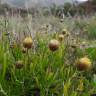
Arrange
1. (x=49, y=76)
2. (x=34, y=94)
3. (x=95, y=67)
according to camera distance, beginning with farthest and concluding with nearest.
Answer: (x=95, y=67), (x=34, y=94), (x=49, y=76)

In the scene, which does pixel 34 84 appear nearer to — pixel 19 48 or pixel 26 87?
→ pixel 26 87

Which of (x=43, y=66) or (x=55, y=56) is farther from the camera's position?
(x=55, y=56)

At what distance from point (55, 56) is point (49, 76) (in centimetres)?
41

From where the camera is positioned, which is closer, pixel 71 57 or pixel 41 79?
pixel 41 79

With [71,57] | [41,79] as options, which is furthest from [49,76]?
[71,57]

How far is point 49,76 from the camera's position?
219 cm

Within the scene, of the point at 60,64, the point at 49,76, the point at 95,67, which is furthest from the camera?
the point at 95,67

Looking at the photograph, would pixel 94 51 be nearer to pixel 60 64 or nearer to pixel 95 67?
pixel 95 67

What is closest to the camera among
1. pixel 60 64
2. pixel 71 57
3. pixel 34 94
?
pixel 34 94

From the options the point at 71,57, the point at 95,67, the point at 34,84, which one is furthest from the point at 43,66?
the point at 95,67

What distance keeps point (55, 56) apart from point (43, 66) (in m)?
0.21

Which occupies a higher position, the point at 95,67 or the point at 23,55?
the point at 23,55

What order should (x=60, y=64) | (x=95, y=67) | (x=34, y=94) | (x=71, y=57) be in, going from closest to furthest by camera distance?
(x=34, y=94), (x=60, y=64), (x=71, y=57), (x=95, y=67)

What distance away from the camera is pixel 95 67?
10.6 feet
